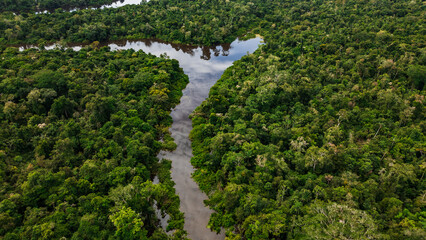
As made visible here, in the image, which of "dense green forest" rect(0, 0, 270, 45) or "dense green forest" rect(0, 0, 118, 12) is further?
"dense green forest" rect(0, 0, 118, 12)

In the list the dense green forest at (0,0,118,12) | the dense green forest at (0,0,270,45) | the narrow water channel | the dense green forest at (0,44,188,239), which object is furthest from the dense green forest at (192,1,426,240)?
the dense green forest at (0,0,118,12)

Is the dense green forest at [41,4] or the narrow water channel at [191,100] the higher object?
the dense green forest at [41,4]

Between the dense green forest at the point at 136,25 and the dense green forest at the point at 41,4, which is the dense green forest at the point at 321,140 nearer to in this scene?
the dense green forest at the point at 136,25

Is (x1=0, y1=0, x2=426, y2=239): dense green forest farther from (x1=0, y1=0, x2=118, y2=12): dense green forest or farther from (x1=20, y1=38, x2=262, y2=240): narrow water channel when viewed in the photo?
(x1=0, y1=0, x2=118, y2=12): dense green forest

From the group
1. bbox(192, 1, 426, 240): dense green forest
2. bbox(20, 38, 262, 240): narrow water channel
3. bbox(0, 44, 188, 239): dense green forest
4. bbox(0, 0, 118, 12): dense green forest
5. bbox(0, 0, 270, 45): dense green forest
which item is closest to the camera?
bbox(0, 44, 188, 239): dense green forest

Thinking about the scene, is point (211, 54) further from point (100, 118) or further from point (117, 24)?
point (100, 118)

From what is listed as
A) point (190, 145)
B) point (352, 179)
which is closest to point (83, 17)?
point (190, 145)

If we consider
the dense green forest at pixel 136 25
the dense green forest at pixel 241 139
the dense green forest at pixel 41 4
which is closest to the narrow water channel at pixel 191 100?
the dense green forest at pixel 241 139

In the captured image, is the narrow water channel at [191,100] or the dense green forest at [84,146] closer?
the dense green forest at [84,146]
